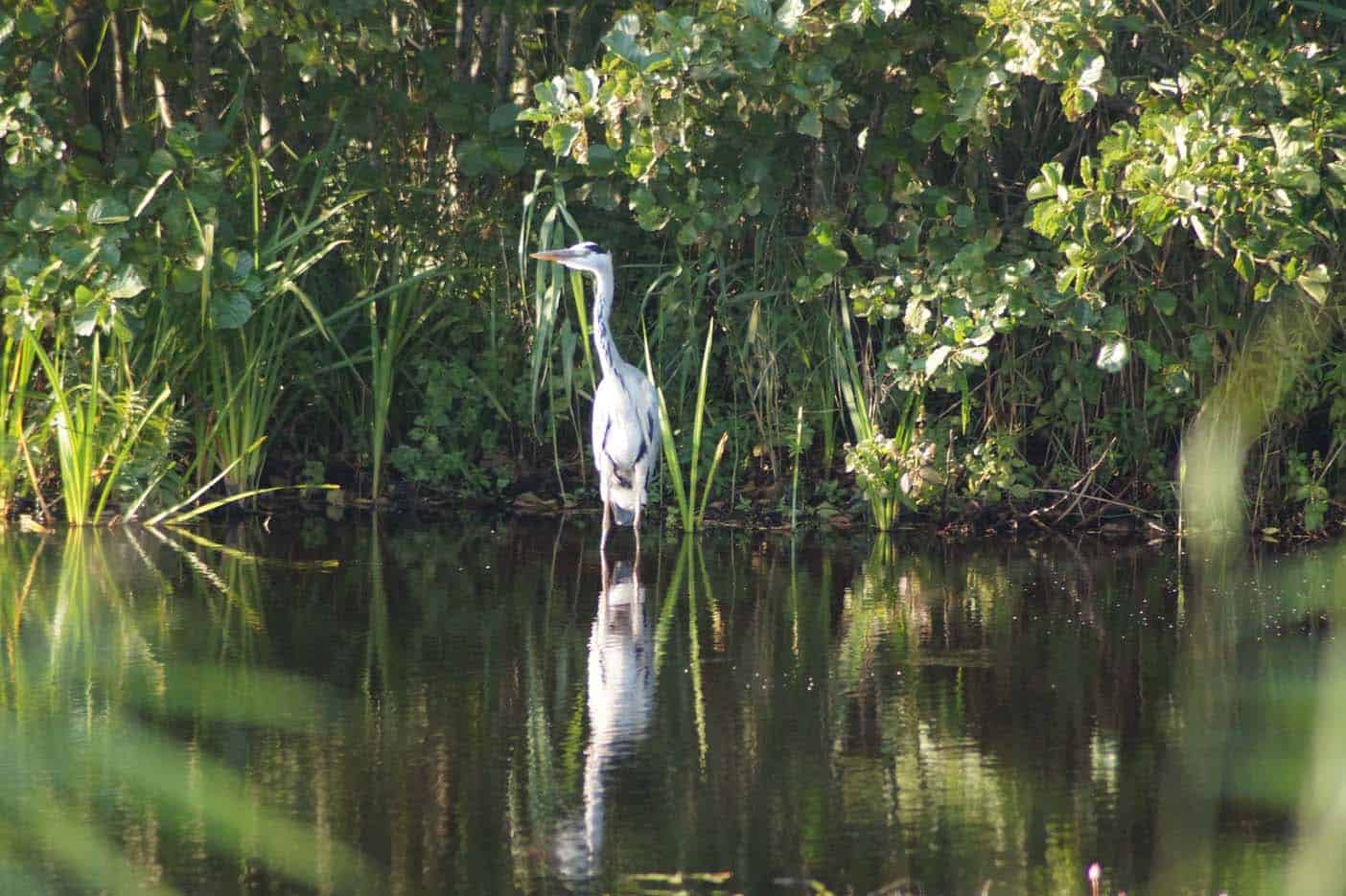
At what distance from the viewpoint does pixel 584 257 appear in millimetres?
7816

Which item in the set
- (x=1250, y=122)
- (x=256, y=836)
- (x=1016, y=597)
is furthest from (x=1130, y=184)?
(x=256, y=836)

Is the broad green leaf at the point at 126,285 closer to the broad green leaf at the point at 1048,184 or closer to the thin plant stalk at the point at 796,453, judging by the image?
the thin plant stalk at the point at 796,453

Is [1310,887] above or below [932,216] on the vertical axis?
below

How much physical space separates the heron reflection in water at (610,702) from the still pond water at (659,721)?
0.02 m

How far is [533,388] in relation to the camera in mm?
7922

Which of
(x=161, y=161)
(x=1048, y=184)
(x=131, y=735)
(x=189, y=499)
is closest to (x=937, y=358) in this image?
(x=1048, y=184)

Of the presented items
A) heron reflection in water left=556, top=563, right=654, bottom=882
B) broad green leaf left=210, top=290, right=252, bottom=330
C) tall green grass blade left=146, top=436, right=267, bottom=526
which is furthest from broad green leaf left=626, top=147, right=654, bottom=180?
tall green grass blade left=146, top=436, right=267, bottom=526

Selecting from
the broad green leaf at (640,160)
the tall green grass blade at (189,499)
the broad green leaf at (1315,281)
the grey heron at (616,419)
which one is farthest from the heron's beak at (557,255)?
the broad green leaf at (1315,281)

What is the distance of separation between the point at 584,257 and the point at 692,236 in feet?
1.99

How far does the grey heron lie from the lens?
7.64m

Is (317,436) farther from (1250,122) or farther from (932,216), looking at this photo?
(1250,122)

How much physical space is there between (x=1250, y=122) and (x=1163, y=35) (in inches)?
41.3

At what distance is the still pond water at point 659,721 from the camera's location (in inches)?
133

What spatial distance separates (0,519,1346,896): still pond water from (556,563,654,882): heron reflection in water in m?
0.02
